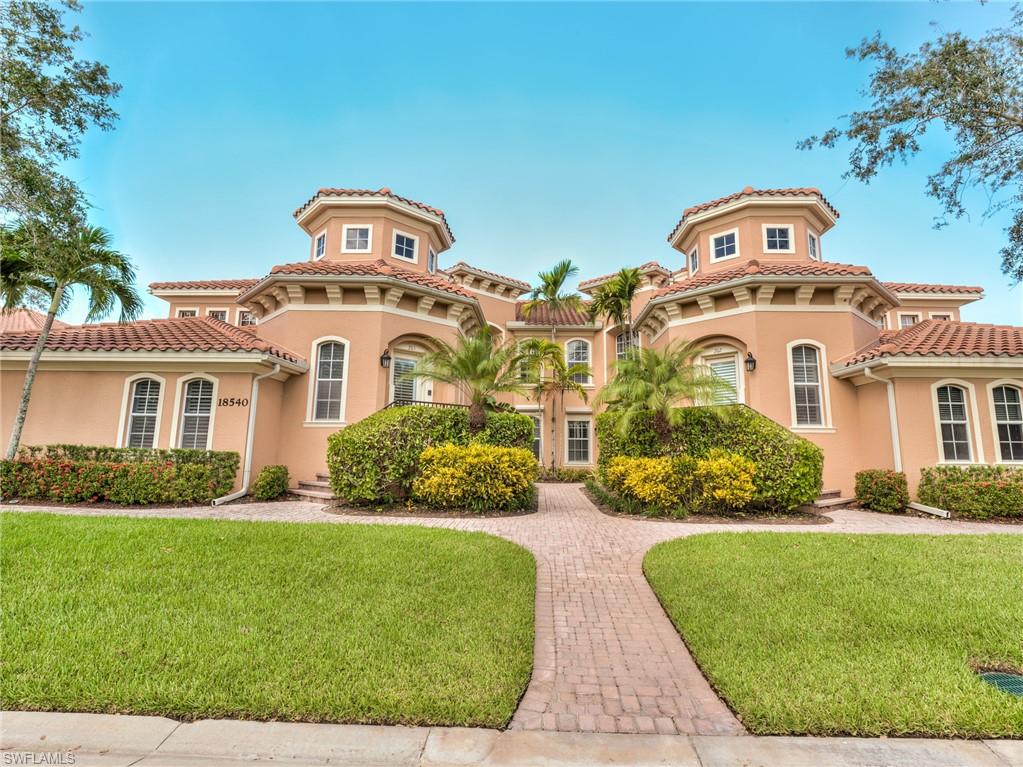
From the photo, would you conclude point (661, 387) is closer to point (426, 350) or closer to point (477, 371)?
point (477, 371)

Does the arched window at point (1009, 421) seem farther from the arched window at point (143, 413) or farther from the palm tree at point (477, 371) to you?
the arched window at point (143, 413)

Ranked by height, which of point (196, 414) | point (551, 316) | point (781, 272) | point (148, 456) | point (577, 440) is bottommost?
point (148, 456)

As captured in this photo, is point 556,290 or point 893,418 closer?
point 893,418

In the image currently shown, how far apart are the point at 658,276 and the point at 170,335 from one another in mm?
19211

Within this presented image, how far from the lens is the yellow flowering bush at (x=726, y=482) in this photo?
10047mm

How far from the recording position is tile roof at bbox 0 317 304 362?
1130 centimetres

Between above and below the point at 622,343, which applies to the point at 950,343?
below

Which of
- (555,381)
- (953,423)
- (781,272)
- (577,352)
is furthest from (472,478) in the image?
(577,352)

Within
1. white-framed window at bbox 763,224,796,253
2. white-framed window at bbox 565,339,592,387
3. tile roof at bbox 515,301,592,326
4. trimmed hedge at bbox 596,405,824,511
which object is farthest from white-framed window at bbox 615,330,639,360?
trimmed hedge at bbox 596,405,824,511

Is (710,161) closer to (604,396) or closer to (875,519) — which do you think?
(604,396)

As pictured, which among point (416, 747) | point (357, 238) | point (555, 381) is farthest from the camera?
point (555, 381)

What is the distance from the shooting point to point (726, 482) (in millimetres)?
10117

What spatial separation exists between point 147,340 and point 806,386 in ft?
60.4

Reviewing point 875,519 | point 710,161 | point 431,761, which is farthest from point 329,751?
point 710,161
